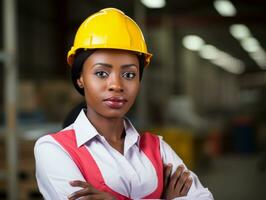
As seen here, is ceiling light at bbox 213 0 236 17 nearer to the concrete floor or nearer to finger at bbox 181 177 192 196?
the concrete floor

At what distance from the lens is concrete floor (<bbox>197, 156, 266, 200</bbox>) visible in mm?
5980

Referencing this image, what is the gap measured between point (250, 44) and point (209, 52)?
6.71 ft

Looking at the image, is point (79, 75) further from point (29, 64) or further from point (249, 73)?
point (249, 73)

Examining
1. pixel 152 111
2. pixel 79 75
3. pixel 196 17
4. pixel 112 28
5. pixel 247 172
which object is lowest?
pixel 247 172

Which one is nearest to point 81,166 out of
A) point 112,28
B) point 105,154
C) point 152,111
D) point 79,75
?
point 105,154

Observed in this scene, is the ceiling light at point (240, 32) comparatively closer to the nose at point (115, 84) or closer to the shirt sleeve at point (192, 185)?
the shirt sleeve at point (192, 185)

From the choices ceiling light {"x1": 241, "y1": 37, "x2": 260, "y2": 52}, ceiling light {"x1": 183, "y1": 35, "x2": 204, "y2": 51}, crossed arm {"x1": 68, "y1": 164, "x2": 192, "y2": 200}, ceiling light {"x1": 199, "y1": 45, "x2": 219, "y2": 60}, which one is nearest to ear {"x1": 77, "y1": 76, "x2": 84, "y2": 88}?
crossed arm {"x1": 68, "y1": 164, "x2": 192, "y2": 200}

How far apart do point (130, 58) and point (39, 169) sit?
1.44 ft

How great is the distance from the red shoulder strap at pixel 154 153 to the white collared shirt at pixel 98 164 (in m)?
0.02

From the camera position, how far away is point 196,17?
38.2ft

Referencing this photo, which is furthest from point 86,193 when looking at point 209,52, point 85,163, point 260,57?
point 260,57

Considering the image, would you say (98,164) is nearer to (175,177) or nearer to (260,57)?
(175,177)

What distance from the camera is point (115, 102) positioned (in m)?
1.44

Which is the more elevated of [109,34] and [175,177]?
[109,34]
